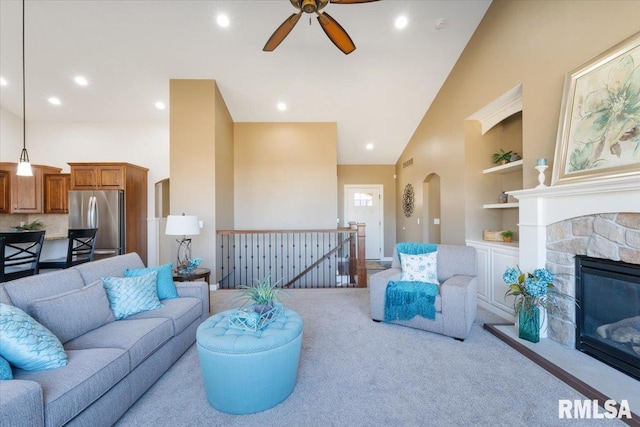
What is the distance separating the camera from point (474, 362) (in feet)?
7.25

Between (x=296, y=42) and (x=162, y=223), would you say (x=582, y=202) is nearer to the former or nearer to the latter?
(x=296, y=42)

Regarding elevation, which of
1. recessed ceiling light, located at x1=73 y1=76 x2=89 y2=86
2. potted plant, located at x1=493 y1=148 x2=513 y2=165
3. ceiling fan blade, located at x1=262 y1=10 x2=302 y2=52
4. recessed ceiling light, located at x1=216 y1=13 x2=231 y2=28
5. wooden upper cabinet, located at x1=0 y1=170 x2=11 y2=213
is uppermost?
recessed ceiling light, located at x1=216 y1=13 x2=231 y2=28

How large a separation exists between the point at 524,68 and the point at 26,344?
4.71 meters

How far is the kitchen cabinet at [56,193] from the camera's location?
17.1ft

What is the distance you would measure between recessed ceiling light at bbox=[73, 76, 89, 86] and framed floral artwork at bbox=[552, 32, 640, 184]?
6564 millimetres

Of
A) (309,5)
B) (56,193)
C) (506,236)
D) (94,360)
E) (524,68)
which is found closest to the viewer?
(94,360)

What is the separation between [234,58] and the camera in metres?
4.04

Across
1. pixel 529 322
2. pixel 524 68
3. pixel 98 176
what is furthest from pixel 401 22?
pixel 98 176

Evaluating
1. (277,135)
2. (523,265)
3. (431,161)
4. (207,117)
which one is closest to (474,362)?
(523,265)

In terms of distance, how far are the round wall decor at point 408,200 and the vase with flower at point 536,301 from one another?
A: 410 centimetres

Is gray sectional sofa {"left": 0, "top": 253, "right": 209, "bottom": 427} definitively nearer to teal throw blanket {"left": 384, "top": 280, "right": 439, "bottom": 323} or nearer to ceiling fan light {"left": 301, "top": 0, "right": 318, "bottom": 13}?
teal throw blanket {"left": 384, "top": 280, "right": 439, "bottom": 323}

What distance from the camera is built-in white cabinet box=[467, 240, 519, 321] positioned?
311cm

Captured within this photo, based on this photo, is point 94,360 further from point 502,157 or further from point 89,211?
point 502,157

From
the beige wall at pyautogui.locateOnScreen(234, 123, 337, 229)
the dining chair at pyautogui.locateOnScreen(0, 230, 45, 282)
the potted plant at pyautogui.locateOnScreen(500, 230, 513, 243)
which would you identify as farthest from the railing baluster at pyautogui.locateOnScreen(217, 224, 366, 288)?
the dining chair at pyautogui.locateOnScreen(0, 230, 45, 282)
